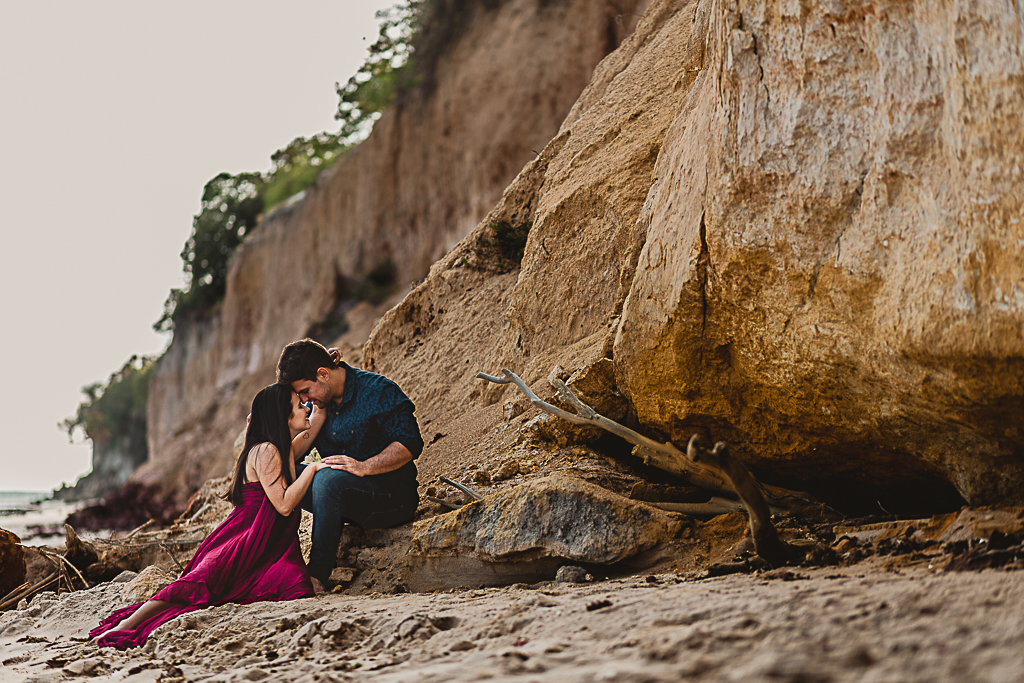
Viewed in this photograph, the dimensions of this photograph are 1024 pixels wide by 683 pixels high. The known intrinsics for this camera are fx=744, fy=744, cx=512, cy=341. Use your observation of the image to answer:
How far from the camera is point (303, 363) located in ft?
16.0

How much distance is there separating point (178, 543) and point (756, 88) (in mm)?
6125

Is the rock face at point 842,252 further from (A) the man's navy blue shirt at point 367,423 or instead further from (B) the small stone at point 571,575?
(A) the man's navy blue shirt at point 367,423

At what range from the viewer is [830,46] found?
290 cm

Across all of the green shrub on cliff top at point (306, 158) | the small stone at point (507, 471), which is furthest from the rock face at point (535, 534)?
the green shrub on cliff top at point (306, 158)

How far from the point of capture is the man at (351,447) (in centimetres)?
448

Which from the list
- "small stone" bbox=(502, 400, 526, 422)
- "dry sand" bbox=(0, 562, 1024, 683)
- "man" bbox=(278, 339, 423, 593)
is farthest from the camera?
"small stone" bbox=(502, 400, 526, 422)

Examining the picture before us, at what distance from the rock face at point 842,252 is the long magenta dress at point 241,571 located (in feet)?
6.97

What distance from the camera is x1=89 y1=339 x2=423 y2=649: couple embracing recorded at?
438 cm

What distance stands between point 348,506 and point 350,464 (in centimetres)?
25

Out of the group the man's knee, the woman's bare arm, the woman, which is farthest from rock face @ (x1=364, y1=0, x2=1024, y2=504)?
the woman

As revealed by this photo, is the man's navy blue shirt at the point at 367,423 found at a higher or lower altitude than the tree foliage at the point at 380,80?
lower

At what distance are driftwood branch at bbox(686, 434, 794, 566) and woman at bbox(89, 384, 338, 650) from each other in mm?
2630

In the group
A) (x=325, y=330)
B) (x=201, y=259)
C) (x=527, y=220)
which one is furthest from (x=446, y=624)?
(x=201, y=259)

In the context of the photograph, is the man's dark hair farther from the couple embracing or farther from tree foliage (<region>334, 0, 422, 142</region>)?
tree foliage (<region>334, 0, 422, 142</region>)
